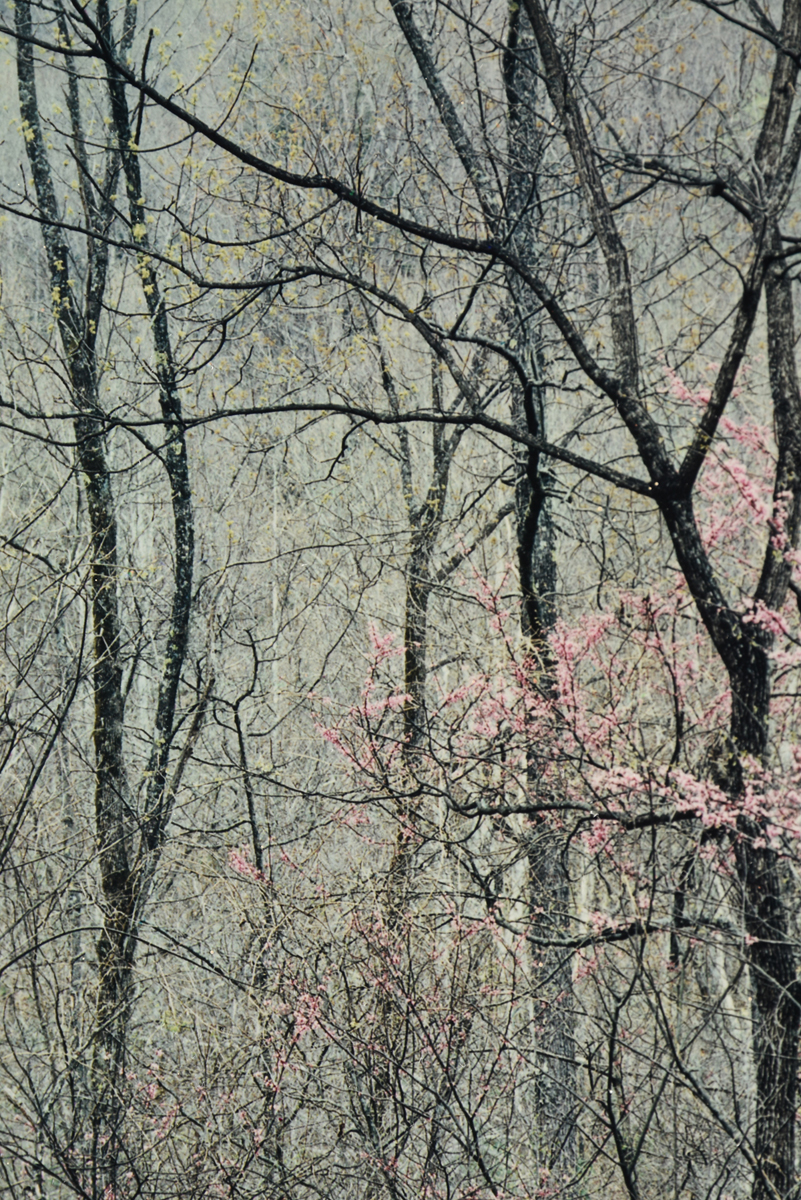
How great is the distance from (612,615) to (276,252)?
4697 mm

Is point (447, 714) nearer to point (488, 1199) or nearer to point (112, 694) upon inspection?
point (112, 694)

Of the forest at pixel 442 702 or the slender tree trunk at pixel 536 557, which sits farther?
the slender tree trunk at pixel 536 557

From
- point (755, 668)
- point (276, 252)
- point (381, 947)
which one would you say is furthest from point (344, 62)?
point (381, 947)

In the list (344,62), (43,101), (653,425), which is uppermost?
(344,62)

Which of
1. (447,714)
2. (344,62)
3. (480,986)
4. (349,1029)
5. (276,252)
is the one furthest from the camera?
(344,62)

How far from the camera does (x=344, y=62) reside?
32.8 feet

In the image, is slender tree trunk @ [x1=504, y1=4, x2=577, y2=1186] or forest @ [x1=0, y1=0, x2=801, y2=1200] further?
slender tree trunk @ [x1=504, y1=4, x2=577, y2=1186]

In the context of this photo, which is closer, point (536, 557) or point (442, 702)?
point (536, 557)

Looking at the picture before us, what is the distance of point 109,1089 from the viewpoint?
16.1ft

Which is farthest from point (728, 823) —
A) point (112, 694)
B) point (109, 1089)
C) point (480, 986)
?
point (112, 694)

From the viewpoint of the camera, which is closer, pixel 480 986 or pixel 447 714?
pixel 480 986

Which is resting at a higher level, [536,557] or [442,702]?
[536,557]

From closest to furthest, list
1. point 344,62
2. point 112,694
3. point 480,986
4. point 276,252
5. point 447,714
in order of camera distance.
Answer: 1. point 480,986
2. point 112,694
3. point 447,714
4. point 276,252
5. point 344,62

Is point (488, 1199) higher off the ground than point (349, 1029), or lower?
lower
